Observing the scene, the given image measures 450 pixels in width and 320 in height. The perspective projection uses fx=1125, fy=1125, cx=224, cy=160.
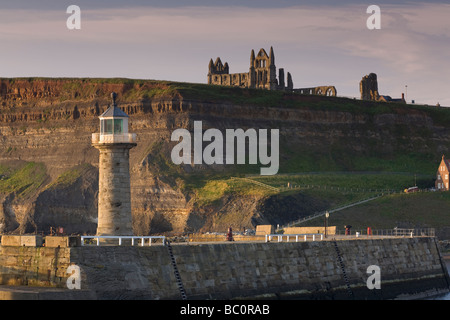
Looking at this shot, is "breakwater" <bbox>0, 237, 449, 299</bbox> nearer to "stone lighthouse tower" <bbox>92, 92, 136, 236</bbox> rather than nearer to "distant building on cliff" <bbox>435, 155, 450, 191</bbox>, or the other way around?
"stone lighthouse tower" <bbox>92, 92, 136, 236</bbox>

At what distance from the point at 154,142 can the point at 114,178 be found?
97.0 m

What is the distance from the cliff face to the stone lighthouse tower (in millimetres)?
68405

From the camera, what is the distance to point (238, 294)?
5850 cm

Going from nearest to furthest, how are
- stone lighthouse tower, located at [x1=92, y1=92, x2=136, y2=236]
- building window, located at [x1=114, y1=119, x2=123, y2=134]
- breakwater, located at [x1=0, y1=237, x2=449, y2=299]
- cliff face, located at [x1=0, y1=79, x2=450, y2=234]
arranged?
breakwater, located at [x1=0, y1=237, x2=449, y2=299] → stone lighthouse tower, located at [x1=92, y1=92, x2=136, y2=236] → building window, located at [x1=114, y1=119, x2=123, y2=134] → cliff face, located at [x1=0, y1=79, x2=450, y2=234]

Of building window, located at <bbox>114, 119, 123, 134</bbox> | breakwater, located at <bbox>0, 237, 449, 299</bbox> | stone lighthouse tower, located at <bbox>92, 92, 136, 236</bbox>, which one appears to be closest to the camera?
breakwater, located at <bbox>0, 237, 449, 299</bbox>

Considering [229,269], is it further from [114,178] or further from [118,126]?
[118,126]

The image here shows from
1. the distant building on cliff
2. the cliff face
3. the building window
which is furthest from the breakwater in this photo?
the distant building on cliff

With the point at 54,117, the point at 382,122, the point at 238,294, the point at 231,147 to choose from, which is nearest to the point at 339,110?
the point at 382,122

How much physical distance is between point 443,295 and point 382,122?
A: 112714 millimetres

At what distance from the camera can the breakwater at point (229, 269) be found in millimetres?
52875

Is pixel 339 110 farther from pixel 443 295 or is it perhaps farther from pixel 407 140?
pixel 443 295

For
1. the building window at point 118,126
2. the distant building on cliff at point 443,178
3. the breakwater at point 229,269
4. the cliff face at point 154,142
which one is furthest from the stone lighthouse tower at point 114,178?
the distant building on cliff at point 443,178

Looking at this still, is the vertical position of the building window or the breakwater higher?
the building window

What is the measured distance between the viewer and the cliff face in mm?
144875
